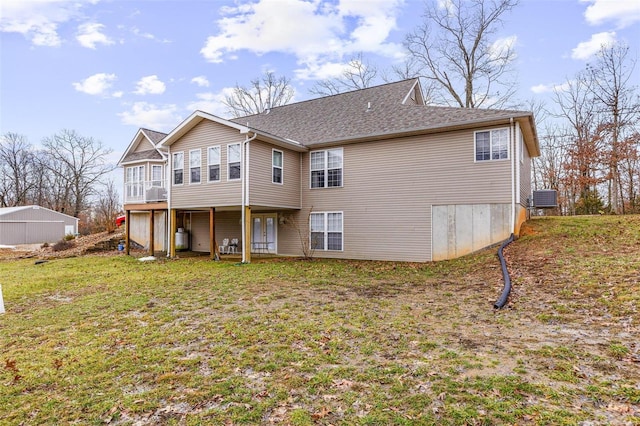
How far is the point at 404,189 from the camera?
12.1 meters

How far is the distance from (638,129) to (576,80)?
518cm

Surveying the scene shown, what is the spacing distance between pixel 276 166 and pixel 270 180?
70 cm

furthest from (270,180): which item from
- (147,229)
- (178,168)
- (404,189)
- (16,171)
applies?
(16,171)

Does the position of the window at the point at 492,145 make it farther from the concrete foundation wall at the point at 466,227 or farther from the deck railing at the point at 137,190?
the deck railing at the point at 137,190

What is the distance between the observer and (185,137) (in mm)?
13828

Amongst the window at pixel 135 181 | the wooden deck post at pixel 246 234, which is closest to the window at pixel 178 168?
the wooden deck post at pixel 246 234

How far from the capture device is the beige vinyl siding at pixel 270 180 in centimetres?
1227

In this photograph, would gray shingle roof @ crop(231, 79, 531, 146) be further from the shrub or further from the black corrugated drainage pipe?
the shrub

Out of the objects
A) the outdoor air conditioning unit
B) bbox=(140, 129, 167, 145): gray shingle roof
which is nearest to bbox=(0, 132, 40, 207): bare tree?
bbox=(140, 129, 167, 145): gray shingle roof

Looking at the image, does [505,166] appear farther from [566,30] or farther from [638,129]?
[638,129]

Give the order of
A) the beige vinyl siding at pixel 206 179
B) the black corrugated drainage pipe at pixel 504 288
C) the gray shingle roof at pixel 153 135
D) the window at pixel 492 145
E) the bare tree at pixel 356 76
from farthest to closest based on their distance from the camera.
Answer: the bare tree at pixel 356 76 < the gray shingle roof at pixel 153 135 < the beige vinyl siding at pixel 206 179 < the window at pixel 492 145 < the black corrugated drainage pipe at pixel 504 288

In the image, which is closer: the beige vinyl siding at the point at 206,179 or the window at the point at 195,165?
the beige vinyl siding at the point at 206,179

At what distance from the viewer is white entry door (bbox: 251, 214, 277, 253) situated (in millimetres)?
15211

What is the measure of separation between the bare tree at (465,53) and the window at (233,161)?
656 inches
